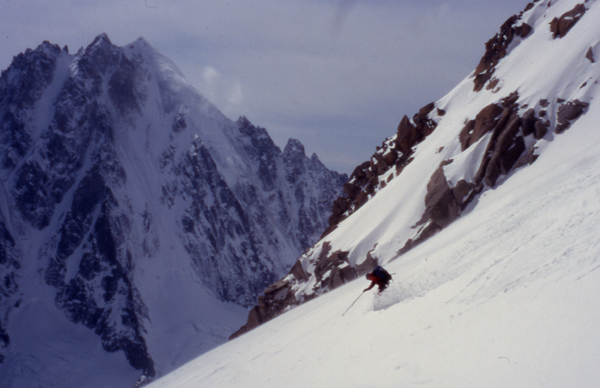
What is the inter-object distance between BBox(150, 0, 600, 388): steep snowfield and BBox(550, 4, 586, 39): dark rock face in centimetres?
458

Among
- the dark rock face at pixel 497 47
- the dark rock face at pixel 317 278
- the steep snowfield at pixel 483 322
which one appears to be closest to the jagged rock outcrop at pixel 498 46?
the dark rock face at pixel 497 47

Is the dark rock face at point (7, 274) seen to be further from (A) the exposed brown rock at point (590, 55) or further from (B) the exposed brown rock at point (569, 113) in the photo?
(A) the exposed brown rock at point (590, 55)

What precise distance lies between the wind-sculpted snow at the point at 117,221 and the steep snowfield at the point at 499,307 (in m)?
118

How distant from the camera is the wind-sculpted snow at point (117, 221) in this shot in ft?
451

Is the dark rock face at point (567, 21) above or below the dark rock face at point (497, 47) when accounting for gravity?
below

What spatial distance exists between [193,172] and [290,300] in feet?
488

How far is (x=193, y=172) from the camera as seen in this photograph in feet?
591

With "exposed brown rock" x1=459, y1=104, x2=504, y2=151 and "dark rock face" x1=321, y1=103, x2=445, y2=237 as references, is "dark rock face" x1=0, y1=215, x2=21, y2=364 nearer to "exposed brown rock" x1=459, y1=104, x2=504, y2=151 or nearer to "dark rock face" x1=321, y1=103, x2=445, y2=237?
"dark rock face" x1=321, y1=103, x2=445, y2=237

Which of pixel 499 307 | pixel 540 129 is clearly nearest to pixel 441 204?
pixel 540 129

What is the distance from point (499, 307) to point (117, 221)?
6207 inches

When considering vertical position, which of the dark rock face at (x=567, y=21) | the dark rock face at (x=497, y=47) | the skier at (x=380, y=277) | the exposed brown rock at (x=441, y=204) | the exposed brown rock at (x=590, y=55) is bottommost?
the skier at (x=380, y=277)

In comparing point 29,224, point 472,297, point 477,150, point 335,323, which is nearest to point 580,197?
point 472,297

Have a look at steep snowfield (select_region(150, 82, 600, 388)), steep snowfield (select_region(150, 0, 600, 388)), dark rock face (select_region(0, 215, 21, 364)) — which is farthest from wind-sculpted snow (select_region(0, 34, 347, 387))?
steep snowfield (select_region(150, 82, 600, 388))

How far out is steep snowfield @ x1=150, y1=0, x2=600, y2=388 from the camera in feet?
22.7
